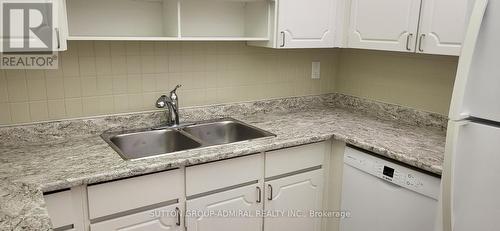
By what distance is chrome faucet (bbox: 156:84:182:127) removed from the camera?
6.92ft

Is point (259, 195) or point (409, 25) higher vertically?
point (409, 25)

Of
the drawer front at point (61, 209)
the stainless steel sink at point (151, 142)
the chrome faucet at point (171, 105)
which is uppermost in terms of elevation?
the chrome faucet at point (171, 105)

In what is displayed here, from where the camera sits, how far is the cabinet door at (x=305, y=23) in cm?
213

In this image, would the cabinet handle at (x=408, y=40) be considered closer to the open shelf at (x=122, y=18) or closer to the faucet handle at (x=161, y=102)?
the open shelf at (x=122, y=18)

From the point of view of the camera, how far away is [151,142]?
2.11 metres

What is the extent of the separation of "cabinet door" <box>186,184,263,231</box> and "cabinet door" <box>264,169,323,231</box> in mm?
81

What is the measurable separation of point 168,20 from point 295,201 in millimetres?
1199

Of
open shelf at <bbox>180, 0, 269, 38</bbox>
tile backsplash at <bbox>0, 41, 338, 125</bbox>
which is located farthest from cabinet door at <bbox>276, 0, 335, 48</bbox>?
tile backsplash at <bbox>0, 41, 338, 125</bbox>

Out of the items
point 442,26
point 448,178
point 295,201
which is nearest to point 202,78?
point 295,201

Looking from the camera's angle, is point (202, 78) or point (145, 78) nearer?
point (145, 78)

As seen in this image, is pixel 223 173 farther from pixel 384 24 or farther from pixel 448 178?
pixel 384 24

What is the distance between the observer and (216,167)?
5.89 ft

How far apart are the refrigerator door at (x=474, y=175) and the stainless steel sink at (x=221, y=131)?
3.64 ft
